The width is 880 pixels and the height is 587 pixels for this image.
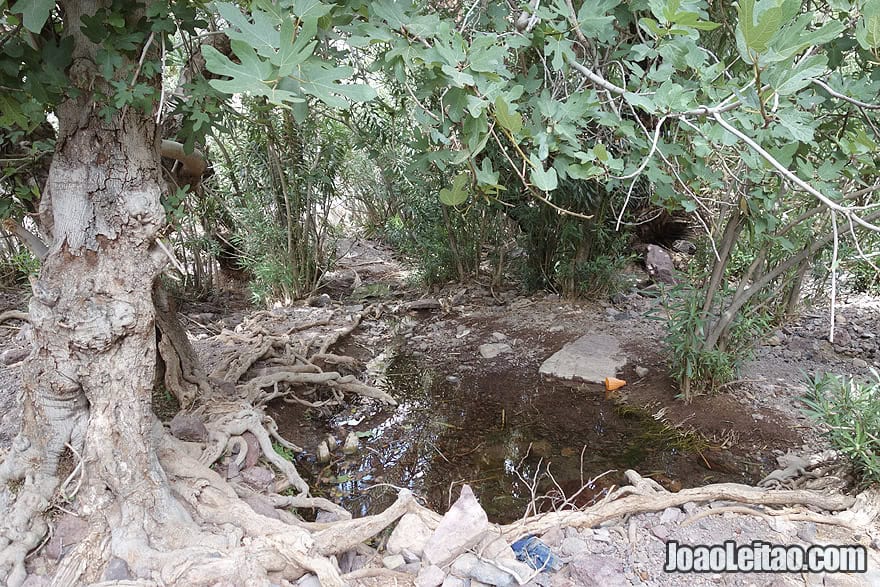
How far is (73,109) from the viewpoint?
61.0 inches

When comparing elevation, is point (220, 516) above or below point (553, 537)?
above

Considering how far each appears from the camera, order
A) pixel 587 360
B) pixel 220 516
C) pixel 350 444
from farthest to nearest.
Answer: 1. pixel 587 360
2. pixel 350 444
3. pixel 220 516

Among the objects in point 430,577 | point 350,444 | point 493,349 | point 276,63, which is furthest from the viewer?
point 493,349

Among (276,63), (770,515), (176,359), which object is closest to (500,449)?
(770,515)

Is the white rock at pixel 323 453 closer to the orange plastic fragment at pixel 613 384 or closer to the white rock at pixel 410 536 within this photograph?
the white rock at pixel 410 536

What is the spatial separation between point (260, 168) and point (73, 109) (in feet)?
11.0

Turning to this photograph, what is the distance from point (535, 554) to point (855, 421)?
1.13 meters

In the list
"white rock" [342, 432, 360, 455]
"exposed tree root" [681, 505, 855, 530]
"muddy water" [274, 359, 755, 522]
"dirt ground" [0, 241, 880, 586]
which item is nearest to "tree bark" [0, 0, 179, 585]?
"dirt ground" [0, 241, 880, 586]

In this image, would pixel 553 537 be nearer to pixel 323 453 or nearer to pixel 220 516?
pixel 220 516

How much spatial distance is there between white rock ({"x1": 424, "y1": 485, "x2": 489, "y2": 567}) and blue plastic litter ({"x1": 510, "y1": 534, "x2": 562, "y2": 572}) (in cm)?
12

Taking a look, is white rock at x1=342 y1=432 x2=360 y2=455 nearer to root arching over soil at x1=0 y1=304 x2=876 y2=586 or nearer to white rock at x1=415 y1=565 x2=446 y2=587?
root arching over soil at x1=0 y1=304 x2=876 y2=586

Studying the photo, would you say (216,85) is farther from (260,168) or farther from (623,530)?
(260,168)

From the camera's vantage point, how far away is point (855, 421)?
1.73 meters

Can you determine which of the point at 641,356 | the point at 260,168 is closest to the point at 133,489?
the point at 641,356
